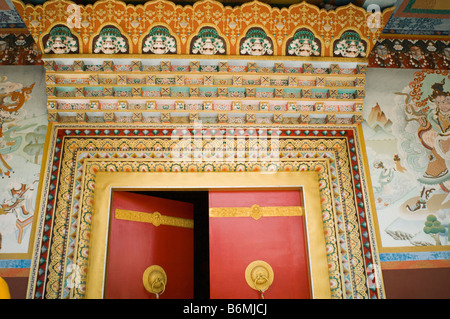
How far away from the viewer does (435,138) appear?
4.03m

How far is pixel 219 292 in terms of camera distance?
3629 millimetres

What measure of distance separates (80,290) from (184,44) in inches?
99.4

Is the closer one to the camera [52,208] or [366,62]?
[52,208]

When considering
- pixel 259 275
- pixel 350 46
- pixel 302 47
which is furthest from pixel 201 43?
pixel 259 275

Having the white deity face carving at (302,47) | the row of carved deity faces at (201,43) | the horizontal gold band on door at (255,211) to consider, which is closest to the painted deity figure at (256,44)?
the row of carved deity faces at (201,43)

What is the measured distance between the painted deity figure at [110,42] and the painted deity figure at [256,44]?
3.97 feet

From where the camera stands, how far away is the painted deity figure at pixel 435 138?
386cm

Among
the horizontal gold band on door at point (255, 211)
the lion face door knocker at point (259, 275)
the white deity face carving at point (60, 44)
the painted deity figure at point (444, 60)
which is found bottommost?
the lion face door knocker at point (259, 275)

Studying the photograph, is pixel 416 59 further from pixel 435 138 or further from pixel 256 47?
pixel 256 47

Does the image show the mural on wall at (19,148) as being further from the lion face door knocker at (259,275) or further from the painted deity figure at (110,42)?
the lion face door knocker at (259,275)

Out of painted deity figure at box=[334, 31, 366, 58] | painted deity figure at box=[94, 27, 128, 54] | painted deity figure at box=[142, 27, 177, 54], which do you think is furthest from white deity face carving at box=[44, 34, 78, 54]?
painted deity figure at box=[334, 31, 366, 58]

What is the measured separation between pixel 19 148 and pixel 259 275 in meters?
2.71

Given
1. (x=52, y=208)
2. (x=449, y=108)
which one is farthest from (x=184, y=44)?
(x=449, y=108)
